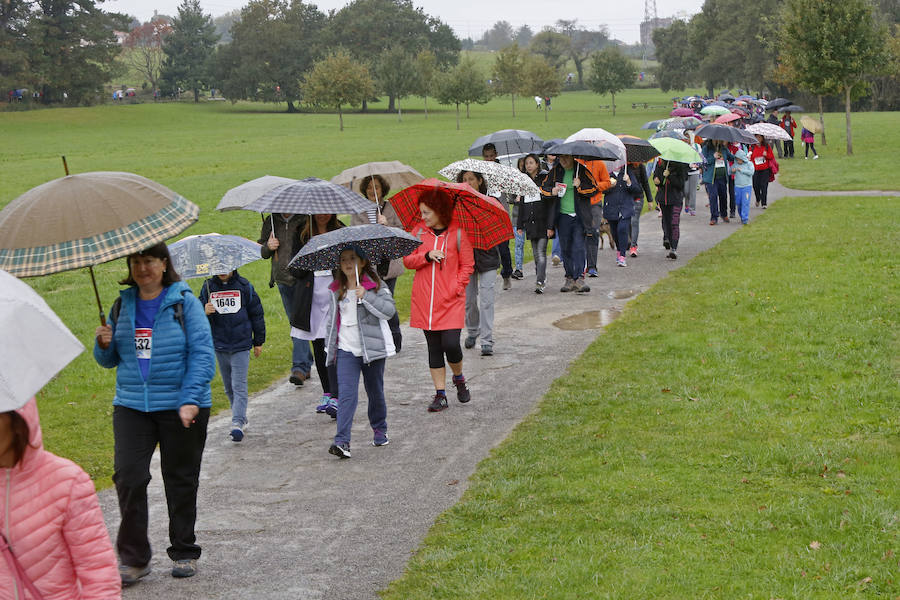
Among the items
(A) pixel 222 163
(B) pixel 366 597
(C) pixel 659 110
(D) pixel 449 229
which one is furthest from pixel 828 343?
(C) pixel 659 110

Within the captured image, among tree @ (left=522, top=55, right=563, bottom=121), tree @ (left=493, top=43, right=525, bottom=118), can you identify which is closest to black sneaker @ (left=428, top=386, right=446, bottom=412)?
tree @ (left=522, top=55, right=563, bottom=121)

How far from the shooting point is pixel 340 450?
7.80 metres

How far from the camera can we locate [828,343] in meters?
10.6

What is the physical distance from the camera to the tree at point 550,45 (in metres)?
144

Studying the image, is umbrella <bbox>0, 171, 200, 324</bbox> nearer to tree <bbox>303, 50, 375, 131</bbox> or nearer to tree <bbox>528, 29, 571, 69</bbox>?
tree <bbox>303, 50, 375, 131</bbox>

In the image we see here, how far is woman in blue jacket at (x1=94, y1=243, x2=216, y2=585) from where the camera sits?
5484mm

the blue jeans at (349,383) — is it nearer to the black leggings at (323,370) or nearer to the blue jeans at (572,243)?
the black leggings at (323,370)

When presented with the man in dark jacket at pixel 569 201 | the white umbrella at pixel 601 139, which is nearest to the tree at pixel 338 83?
the white umbrella at pixel 601 139

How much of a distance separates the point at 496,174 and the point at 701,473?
15.9 feet

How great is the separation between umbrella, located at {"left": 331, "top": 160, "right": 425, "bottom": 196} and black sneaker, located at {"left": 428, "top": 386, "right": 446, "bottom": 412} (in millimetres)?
2371

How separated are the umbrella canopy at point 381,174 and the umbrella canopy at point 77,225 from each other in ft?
17.2

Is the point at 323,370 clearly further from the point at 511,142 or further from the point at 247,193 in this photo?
the point at 511,142

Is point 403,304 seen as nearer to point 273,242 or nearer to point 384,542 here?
point 273,242

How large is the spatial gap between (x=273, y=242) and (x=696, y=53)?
84.7 metres
